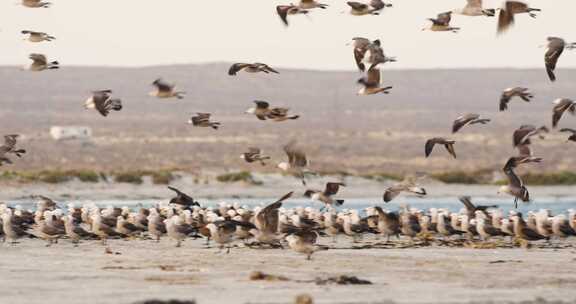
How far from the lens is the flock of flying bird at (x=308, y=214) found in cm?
2381

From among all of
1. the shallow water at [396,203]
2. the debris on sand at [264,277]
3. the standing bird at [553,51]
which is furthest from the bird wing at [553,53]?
the shallow water at [396,203]

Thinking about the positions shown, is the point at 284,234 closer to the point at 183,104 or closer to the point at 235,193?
the point at 235,193

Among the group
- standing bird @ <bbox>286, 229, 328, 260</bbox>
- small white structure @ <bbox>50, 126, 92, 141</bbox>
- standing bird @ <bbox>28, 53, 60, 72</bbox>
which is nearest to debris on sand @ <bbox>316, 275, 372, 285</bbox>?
standing bird @ <bbox>286, 229, 328, 260</bbox>

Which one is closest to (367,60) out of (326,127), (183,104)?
(326,127)

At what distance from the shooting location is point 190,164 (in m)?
88.7

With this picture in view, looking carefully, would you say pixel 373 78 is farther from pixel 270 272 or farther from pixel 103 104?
pixel 270 272

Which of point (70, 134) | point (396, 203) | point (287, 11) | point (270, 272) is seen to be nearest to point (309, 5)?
point (287, 11)

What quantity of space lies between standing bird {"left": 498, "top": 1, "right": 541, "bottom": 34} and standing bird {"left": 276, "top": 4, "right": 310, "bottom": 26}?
4040 millimetres

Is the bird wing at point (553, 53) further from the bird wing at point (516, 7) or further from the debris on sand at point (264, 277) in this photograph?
the debris on sand at point (264, 277)

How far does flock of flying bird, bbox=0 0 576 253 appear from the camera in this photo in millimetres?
23812

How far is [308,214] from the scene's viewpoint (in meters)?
31.6

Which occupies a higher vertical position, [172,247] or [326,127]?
[326,127]

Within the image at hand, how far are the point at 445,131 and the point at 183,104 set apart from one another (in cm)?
2990

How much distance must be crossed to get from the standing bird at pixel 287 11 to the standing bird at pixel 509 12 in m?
4.04
